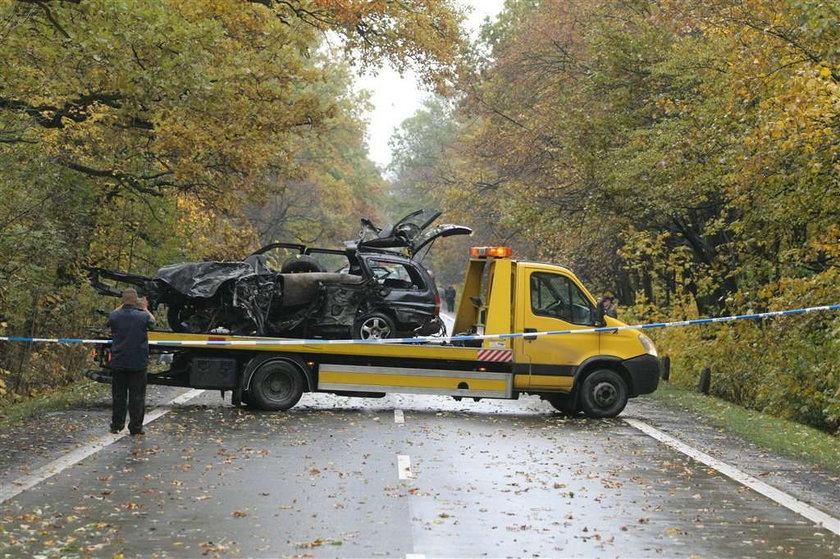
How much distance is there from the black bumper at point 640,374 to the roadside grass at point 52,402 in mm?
8371

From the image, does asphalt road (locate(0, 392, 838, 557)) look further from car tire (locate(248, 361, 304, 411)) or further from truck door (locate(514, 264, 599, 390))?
truck door (locate(514, 264, 599, 390))

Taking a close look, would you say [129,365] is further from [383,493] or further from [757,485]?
[757,485]

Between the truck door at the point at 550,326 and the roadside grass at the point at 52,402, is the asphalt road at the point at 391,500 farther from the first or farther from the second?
the truck door at the point at 550,326

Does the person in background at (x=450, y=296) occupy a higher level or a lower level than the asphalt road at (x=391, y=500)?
higher

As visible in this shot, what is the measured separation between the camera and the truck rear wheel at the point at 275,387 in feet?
55.6

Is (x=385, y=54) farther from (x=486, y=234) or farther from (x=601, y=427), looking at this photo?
(x=486, y=234)

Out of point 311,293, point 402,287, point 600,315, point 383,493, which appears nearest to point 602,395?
point 600,315

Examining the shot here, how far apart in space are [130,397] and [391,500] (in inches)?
207

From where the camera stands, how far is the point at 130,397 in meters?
13.9

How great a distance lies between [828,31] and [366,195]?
201 ft

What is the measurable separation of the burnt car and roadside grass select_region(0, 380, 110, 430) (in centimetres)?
178

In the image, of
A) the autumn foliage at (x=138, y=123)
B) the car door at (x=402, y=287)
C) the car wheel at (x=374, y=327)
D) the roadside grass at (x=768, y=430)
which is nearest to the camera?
the roadside grass at (x=768, y=430)

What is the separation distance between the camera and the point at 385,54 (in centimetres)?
2680

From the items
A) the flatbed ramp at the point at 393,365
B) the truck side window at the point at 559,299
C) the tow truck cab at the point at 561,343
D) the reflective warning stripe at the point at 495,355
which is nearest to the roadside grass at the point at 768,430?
the tow truck cab at the point at 561,343
